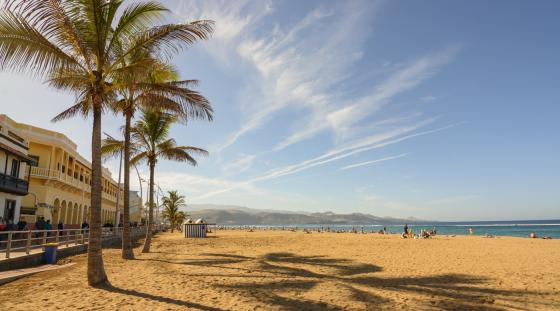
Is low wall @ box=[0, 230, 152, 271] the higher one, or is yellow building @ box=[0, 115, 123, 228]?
yellow building @ box=[0, 115, 123, 228]

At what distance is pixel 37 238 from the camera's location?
1326cm

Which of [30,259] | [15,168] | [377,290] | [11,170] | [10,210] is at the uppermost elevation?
[15,168]

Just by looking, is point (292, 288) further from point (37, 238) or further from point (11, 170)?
point (11, 170)

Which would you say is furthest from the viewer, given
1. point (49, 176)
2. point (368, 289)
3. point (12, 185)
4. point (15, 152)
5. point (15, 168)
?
point (49, 176)

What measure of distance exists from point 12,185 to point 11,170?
1.28 m

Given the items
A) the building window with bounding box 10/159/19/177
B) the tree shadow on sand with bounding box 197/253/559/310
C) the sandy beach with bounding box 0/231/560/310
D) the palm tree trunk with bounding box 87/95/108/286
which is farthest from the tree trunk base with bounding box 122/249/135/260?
the building window with bounding box 10/159/19/177

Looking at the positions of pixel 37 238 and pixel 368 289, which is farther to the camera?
pixel 37 238

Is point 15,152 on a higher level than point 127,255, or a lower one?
higher

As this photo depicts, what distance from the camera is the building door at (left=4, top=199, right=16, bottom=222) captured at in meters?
20.2

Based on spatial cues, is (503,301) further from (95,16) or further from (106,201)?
(106,201)

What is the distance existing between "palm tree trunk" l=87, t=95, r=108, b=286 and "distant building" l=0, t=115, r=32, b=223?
13.3 m

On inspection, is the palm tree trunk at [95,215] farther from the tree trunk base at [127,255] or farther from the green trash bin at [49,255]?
the tree trunk base at [127,255]

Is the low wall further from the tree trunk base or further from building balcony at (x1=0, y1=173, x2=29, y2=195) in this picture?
building balcony at (x1=0, y1=173, x2=29, y2=195)

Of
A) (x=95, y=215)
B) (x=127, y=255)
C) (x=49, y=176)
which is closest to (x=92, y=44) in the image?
(x=95, y=215)
